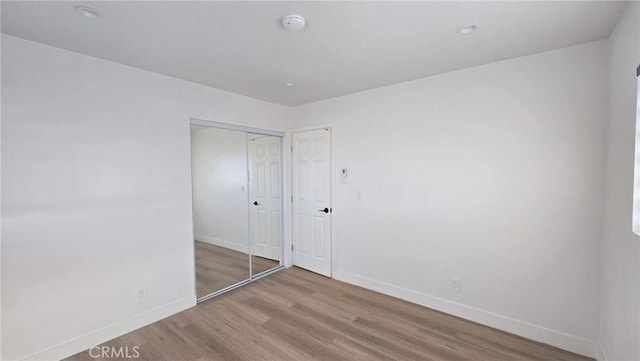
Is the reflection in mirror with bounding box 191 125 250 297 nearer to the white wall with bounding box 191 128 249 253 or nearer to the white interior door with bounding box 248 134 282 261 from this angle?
the white wall with bounding box 191 128 249 253

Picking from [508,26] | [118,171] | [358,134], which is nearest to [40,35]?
[118,171]

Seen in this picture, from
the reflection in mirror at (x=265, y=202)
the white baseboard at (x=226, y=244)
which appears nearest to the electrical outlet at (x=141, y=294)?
the white baseboard at (x=226, y=244)

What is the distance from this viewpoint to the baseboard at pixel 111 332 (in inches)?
82.9

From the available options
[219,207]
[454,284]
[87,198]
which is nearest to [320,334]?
[454,284]

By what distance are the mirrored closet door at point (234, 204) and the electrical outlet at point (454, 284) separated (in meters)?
2.42

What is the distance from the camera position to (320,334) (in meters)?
2.48

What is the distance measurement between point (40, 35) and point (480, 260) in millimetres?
4052

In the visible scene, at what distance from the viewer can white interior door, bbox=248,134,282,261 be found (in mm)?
3904

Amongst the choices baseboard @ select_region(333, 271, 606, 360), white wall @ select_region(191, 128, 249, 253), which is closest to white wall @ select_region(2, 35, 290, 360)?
white wall @ select_region(191, 128, 249, 253)

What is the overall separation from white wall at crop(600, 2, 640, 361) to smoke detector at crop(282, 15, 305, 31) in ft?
6.23

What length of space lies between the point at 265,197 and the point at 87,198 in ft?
6.97

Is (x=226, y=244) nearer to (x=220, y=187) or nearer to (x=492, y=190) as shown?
(x=220, y=187)

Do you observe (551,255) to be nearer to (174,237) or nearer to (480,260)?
(480,260)

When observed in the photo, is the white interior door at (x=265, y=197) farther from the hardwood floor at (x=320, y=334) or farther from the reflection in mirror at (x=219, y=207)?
the hardwood floor at (x=320, y=334)
